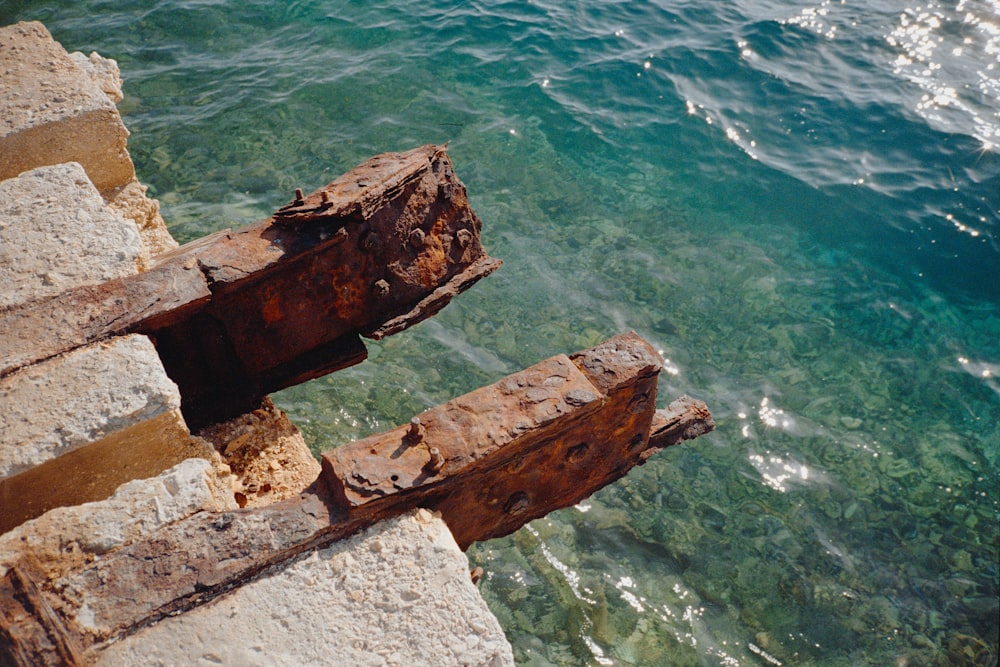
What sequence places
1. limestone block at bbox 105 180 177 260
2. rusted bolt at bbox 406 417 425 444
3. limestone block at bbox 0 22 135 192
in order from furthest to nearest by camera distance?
limestone block at bbox 105 180 177 260 < limestone block at bbox 0 22 135 192 < rusted bolt at bbox 406 417 425 444

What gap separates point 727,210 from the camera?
26.1 feet

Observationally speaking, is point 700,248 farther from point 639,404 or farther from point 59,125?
point 59,125

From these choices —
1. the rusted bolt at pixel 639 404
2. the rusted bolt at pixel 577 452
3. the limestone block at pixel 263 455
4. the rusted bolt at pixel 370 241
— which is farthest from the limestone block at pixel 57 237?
the rusted bolt at pixel 639 404

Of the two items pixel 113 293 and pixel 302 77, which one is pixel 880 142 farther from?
pixel 113 293

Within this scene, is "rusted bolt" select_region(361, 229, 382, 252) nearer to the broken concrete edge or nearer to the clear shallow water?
the broken concrete edge

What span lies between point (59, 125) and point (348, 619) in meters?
3.08

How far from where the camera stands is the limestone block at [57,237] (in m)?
2.95

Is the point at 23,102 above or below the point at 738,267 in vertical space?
above

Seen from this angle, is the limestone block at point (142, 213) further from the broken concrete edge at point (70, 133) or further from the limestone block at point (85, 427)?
the limestone block at point (85, 427)

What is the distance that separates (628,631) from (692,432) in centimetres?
171

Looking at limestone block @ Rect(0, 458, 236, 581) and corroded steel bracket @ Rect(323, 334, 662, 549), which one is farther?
corroded steel bracket @ Rect(323, 334, 662, 549)

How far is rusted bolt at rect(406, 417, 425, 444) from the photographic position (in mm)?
2518

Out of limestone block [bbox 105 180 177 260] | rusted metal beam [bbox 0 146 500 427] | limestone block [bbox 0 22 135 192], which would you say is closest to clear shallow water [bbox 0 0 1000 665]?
limestone block [bbox 105 180 177 260]

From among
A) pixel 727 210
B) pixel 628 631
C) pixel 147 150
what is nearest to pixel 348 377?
pixel 628 631
